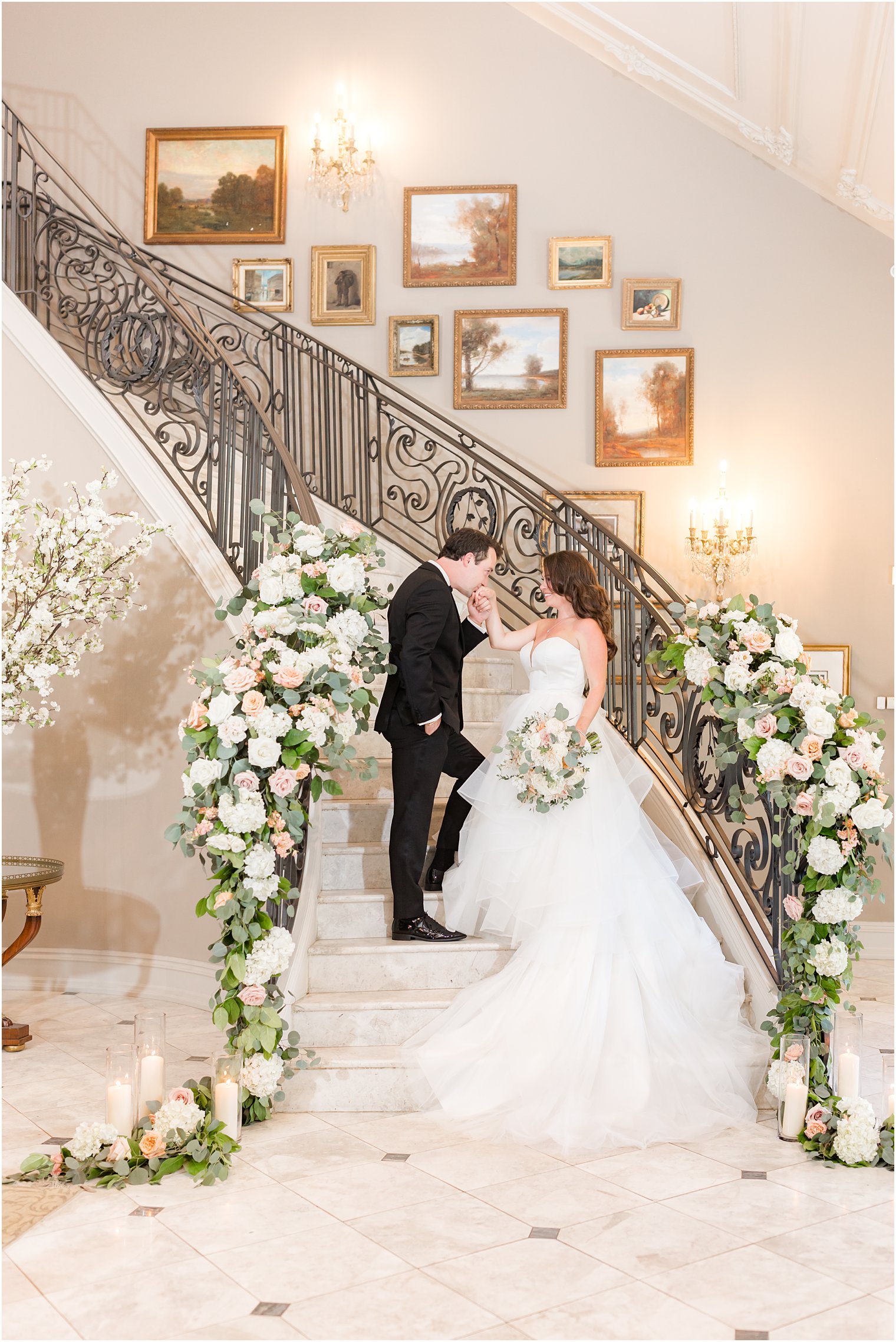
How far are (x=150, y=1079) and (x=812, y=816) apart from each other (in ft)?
8.35

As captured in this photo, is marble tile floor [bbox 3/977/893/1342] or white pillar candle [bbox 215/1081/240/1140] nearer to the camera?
marble tile floor [bbox 3/977/893/1342]

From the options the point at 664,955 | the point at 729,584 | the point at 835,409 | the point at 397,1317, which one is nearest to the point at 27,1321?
the point at 397,1317

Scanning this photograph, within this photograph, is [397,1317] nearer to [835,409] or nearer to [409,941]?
[409,941]

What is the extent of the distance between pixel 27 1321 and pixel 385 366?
6817 millimetres

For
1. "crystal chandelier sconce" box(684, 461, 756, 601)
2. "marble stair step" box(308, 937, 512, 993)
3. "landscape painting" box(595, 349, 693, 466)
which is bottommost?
"marble stair step" box(308, 937, 512, 993)

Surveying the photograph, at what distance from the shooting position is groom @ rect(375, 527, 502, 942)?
14.8 feet

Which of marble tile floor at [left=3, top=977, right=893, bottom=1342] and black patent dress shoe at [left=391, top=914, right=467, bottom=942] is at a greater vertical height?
black patent dress shoe at [left=391, top=914, right=467, bottom=942]

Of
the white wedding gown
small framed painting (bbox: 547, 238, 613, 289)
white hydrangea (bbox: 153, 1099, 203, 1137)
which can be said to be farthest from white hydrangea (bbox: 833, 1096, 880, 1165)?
small framed painting (bbox: 547, 238, 613, 289)

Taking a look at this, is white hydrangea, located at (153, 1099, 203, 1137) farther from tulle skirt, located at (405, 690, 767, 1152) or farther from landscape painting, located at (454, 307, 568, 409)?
landscape painting, located at (454, 307, 568, 409)

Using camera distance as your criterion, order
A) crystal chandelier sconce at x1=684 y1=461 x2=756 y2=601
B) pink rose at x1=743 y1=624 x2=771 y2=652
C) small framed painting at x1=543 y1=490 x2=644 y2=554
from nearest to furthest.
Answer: pink rose at x1=743 y1=624 x2=771 y2=652 < crystal chandelier sconce at x1=684 y1=461 x2=756 y2=601 < small framed painting at x1=543 y1=490 x2=644 y2=554

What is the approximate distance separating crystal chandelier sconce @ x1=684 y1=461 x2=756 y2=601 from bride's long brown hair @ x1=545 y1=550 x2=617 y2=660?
3140mm

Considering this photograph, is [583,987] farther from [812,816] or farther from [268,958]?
[268,958]

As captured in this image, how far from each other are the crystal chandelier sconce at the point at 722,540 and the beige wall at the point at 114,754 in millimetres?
3600

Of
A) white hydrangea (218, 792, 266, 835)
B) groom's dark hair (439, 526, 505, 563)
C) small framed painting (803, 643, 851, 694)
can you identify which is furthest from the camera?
small framed painting (803, 643, 851, 694)
